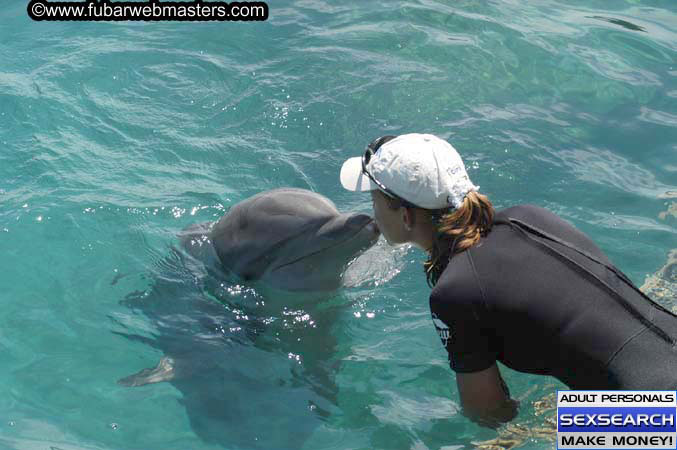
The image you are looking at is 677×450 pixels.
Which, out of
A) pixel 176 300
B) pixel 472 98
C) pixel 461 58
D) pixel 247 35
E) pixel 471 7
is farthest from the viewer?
pixel 471 7

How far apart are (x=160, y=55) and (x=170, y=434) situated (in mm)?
5767

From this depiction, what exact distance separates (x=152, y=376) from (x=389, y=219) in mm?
2191

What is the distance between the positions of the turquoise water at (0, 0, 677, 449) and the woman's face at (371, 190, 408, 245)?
1253mm

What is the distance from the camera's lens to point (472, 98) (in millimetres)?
8977

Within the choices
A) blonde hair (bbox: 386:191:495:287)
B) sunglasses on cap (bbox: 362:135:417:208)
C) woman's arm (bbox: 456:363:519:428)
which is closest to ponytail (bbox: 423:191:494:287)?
blonde hair (bbox: 386:191:495:287)

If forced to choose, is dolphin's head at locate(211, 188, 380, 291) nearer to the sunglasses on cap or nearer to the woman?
the sunglasses on cap

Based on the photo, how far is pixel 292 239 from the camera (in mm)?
5305

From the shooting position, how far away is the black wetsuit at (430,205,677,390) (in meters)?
3.80

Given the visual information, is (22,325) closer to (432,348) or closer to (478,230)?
(432,348)

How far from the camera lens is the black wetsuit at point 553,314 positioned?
380 cm

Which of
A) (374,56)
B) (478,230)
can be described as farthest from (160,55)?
(478,230)

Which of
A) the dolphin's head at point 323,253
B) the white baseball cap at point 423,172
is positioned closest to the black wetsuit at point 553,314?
the white baseball cap at point 423,172

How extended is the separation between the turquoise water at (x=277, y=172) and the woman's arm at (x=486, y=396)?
1.15 feet

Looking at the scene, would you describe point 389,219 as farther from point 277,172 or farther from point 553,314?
point 277,172
